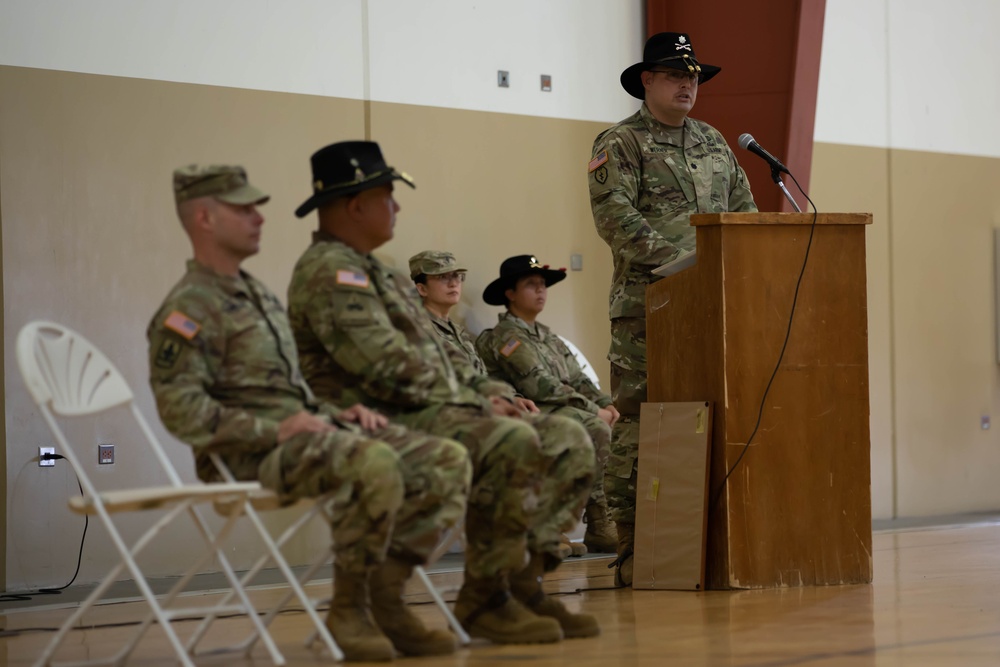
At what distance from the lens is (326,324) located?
339cm

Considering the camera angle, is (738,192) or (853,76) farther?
(853,76)

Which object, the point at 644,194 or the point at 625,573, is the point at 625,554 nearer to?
the point at 625,573

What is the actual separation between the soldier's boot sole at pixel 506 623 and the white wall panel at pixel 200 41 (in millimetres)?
3331

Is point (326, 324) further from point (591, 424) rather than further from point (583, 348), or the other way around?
point (583, 348)

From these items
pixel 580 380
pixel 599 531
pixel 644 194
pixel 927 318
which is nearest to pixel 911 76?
pixel 927 318

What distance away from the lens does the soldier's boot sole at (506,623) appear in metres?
3.40

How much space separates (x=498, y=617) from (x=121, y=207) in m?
3.13

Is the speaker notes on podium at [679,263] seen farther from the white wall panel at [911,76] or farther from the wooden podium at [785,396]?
the white wall panel at [911,76]

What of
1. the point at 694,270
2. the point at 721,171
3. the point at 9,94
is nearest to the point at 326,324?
the point at 694,270

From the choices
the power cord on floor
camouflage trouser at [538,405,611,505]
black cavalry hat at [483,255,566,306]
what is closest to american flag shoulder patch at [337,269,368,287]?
the power cord on floor

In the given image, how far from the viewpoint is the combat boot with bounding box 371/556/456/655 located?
3234mm

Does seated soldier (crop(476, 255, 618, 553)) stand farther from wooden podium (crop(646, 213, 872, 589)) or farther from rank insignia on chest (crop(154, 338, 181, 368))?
rank insignia on chest (crop(154, 338, 181, 368))

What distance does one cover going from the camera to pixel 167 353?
10.2 ft

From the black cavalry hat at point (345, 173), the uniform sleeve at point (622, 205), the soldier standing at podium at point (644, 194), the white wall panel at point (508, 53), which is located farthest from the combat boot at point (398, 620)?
the white wall panel at point (508, 53)
